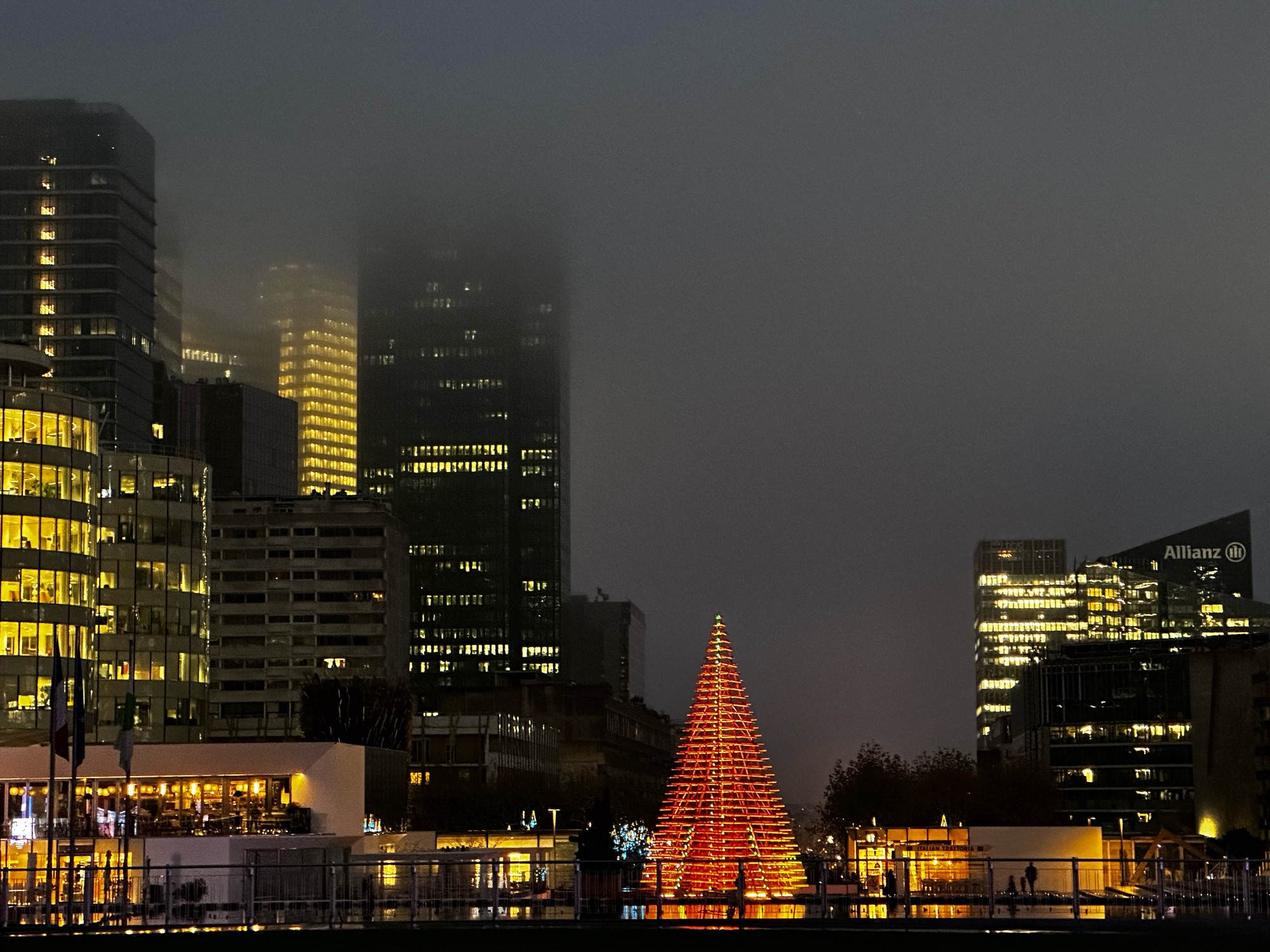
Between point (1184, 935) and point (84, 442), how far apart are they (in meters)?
103

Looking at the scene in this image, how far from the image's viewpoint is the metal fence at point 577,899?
47.2 m

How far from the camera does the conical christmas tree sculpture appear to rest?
7488cm

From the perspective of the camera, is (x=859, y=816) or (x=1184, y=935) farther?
(x=859, y=816)

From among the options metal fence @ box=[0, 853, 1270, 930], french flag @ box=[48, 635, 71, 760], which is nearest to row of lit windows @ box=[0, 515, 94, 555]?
french flag @ box=[48, 635, 71, 760]

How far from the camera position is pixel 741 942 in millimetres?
41562

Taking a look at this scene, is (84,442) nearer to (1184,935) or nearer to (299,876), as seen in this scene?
(299,876)

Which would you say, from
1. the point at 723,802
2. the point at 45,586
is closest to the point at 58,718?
the point at 723,802

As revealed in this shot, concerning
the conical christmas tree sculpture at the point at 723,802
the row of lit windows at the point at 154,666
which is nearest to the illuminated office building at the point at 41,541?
the row of lit windows at the point at 154,666

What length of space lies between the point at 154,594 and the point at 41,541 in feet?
50.3

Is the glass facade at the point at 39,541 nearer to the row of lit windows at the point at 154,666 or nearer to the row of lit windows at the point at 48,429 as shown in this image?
the row of lit windows at the point at 48,429

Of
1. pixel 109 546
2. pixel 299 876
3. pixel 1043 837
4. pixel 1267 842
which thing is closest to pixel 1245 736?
pixel 1267 842

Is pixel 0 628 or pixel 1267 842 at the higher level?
pixel 0 628

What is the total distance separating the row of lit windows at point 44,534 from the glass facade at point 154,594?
28.3 feet

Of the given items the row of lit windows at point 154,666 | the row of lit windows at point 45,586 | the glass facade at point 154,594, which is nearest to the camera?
the row of lit windows at point 45,586
